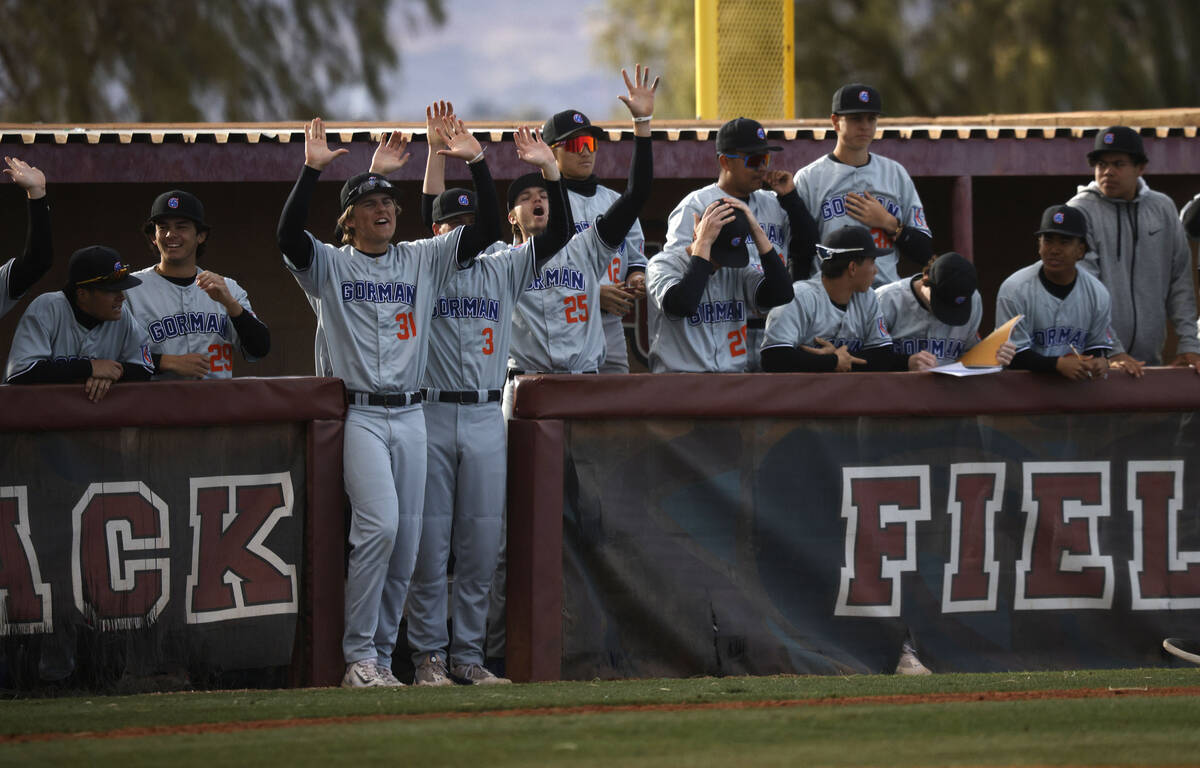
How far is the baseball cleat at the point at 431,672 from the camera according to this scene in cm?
571

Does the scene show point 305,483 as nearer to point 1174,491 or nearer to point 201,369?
point 201,369

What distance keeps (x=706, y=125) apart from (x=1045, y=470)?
4016mm

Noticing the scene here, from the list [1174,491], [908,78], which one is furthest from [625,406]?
[908,78]

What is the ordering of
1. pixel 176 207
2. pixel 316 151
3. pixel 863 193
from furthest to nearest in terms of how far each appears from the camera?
pixel 863 193 < pixel 176 207 < pixel 316 151

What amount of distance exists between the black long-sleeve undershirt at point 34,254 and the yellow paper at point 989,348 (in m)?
4.02

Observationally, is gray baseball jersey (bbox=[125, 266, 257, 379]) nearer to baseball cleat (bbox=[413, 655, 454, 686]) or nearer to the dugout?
baseball cleat (bbox=[413, 655, 454, 686])

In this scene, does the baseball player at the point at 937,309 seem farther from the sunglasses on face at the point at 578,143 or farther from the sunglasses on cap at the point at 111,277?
the sunglasses on cap at the point at 111,277

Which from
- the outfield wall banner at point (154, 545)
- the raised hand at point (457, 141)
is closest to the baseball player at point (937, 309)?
the raised hand at point (457, 141)

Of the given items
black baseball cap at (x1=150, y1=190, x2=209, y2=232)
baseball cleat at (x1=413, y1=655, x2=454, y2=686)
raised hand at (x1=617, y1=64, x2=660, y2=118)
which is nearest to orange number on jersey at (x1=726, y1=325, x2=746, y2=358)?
raised hand at (x1=617, y1=64, x2=660, y2=118)

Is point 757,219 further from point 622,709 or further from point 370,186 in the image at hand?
point 622,709

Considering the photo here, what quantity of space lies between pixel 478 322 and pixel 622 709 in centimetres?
185

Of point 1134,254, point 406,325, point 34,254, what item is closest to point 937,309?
point 1134,254

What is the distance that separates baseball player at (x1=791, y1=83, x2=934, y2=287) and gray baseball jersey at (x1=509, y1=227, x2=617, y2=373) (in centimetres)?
110

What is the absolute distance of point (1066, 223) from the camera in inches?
265
